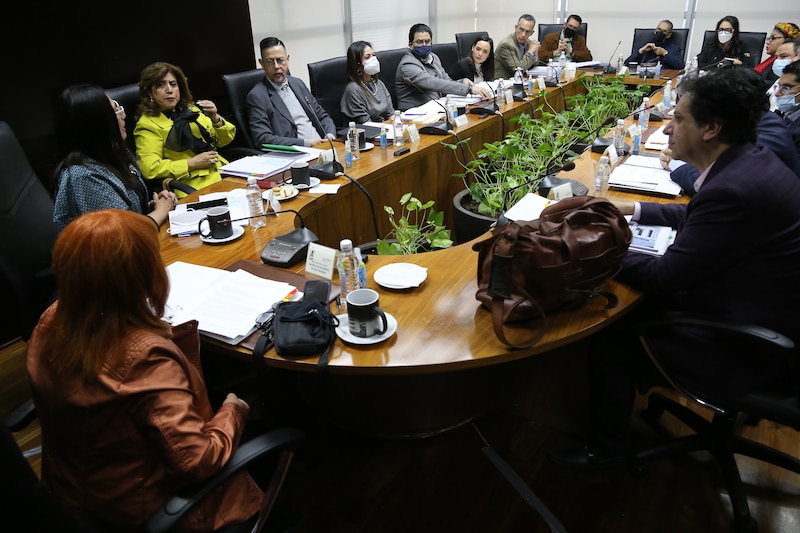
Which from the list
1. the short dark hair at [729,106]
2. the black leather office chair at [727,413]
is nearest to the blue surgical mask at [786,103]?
the short dark hair at [729,106]

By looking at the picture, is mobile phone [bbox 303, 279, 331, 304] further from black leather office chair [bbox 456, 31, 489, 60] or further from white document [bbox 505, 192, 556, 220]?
black leather office chair [bbox 456, 31, 489, 60]

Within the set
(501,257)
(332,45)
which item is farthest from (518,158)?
(332,45)

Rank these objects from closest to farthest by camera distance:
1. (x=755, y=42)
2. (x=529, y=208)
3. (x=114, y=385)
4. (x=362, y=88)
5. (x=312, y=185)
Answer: (x=114, y=385), (x=529, y=208), (x=312, y=185), (x=362, y=88), (x=755, y=42)

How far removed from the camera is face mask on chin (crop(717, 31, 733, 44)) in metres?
5.17

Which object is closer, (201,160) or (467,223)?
(467,223)

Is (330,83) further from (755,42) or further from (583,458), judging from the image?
(755,42)

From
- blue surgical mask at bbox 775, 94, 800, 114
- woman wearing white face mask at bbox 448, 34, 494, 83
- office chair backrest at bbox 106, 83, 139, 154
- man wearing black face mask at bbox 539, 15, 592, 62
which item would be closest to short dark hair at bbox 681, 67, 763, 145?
blue surgical mask at bbox 775, 94, 800, 114

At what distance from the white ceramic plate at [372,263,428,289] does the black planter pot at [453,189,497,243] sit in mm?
903

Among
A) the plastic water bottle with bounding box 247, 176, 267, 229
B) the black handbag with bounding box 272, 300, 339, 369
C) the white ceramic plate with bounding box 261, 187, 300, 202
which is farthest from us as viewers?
the white ceramic plate with bounding box 261, 187, 300, 202

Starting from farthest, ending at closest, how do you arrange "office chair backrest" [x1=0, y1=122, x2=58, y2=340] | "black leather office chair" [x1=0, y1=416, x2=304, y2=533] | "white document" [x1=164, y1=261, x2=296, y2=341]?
"office chair backrest" [x1=0, y1=122, x2=58, y2=340] < "white document" [x1=164, y1=261, x2=296, y2=341] < "black leather office chair" [x1=0, y1=416, x2=304, y2=533]

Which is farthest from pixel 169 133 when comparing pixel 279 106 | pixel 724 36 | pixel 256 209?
pixel 724 36

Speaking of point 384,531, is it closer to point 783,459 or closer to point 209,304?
point 209,304

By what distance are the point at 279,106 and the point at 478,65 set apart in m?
2.55

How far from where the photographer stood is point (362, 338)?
4.22 feet
